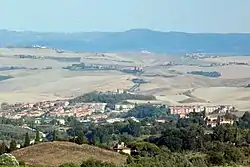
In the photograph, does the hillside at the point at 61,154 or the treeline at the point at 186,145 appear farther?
the hillside at the point at 61,154

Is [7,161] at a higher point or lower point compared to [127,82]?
higher

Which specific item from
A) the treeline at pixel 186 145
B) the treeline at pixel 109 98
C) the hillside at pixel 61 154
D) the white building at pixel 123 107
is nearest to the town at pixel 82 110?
the white building at pixel 123 107

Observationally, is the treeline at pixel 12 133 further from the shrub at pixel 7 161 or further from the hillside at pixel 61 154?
the shrub at pixel 7 161

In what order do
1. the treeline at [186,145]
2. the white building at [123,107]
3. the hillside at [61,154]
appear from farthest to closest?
the white building at [123,107], the hillside at [61,154], the treeline at [186,145]

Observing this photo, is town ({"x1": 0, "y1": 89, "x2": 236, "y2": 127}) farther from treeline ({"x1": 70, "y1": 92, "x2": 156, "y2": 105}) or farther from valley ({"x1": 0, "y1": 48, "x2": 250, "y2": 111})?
valley ({"x1": 0, "y1": 48, "x2": 250, "y2": 111})

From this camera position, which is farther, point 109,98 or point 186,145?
point 109,98

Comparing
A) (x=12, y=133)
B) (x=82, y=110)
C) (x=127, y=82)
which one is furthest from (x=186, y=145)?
(x=127, y=82)

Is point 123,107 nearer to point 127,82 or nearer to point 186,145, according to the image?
point 127,82

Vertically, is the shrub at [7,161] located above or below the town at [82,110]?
above
